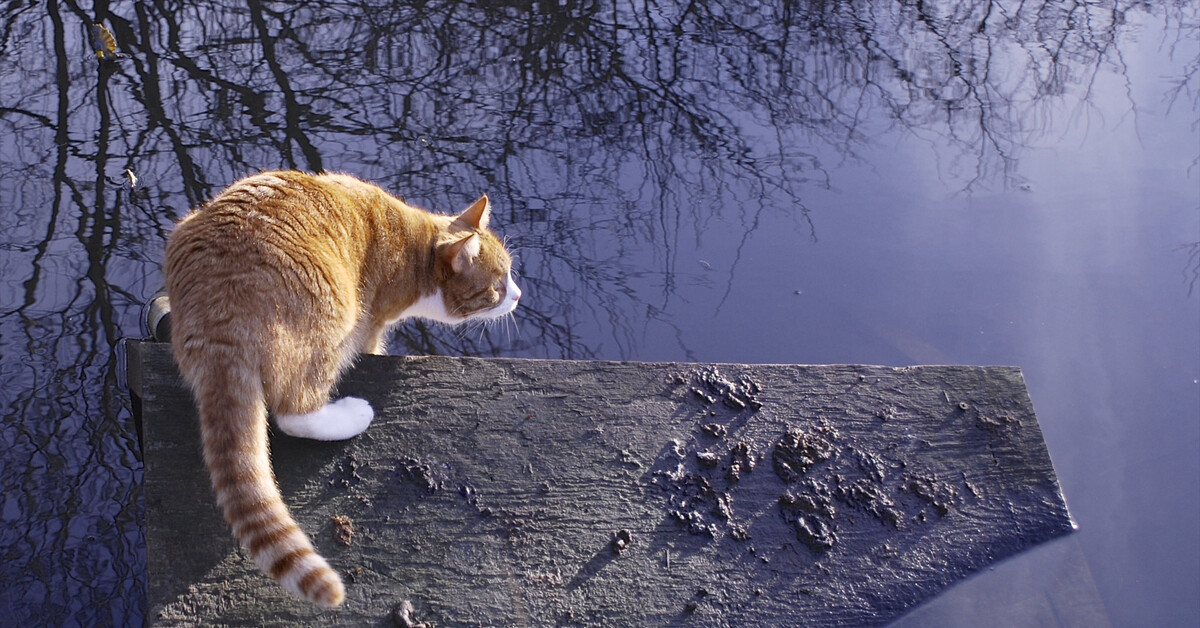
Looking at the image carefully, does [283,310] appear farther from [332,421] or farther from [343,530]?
[343,530]

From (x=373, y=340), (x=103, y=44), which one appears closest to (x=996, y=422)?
(x=373, y=340)

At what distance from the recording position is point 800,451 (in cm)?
281

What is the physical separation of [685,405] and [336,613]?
47.5 inches

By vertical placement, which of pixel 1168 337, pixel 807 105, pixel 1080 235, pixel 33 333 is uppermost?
pixel 807 105

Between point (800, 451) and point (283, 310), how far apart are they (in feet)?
5.14

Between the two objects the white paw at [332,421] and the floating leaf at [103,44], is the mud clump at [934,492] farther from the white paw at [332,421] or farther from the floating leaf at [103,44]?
the floating leaf at [103,44]

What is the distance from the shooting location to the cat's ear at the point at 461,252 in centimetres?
304

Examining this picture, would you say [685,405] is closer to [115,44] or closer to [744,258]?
[744,258]

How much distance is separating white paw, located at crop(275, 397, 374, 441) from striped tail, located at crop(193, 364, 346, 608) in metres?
0.20

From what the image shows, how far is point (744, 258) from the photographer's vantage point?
420 centimetres

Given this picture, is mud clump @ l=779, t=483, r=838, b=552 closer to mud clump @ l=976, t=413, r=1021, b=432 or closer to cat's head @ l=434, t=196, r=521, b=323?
mud clump @ l=976, t=413, r=1021, b=432

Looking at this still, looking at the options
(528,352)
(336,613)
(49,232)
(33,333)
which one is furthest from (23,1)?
(336,613)

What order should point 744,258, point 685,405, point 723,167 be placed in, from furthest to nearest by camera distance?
point 723,167 → point 744,258 → point 685,405

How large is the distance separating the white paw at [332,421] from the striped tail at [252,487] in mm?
196
